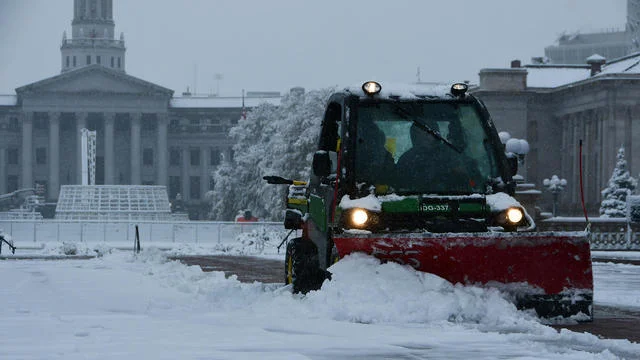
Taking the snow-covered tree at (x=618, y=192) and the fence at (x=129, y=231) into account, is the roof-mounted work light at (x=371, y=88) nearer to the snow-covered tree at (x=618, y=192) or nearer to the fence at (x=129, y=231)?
Answer: the fence at (x=129, y=231)

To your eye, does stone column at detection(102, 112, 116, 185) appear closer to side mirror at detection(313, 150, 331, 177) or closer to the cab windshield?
the cab windshield

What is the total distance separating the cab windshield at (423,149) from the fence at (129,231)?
122ft

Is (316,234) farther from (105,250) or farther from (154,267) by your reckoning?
(105,250)

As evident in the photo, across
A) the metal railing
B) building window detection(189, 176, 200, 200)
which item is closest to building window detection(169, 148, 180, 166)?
building window detection(189, 176, 200, 200)

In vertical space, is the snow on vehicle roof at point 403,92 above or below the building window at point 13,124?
below

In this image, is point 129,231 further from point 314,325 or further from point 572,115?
point 572,115

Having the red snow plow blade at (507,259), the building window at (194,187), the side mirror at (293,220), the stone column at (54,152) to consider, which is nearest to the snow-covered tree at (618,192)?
the side mirror at (293,220)

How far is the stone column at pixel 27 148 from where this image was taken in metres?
142

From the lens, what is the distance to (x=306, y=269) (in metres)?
13.8

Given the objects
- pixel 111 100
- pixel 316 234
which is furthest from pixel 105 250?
pixel 111 100

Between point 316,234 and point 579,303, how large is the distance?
2.74 metres

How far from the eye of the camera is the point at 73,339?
34.3ft

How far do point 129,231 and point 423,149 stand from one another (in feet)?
131

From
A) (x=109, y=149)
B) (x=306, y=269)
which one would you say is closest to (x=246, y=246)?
(x=306, y=269)
